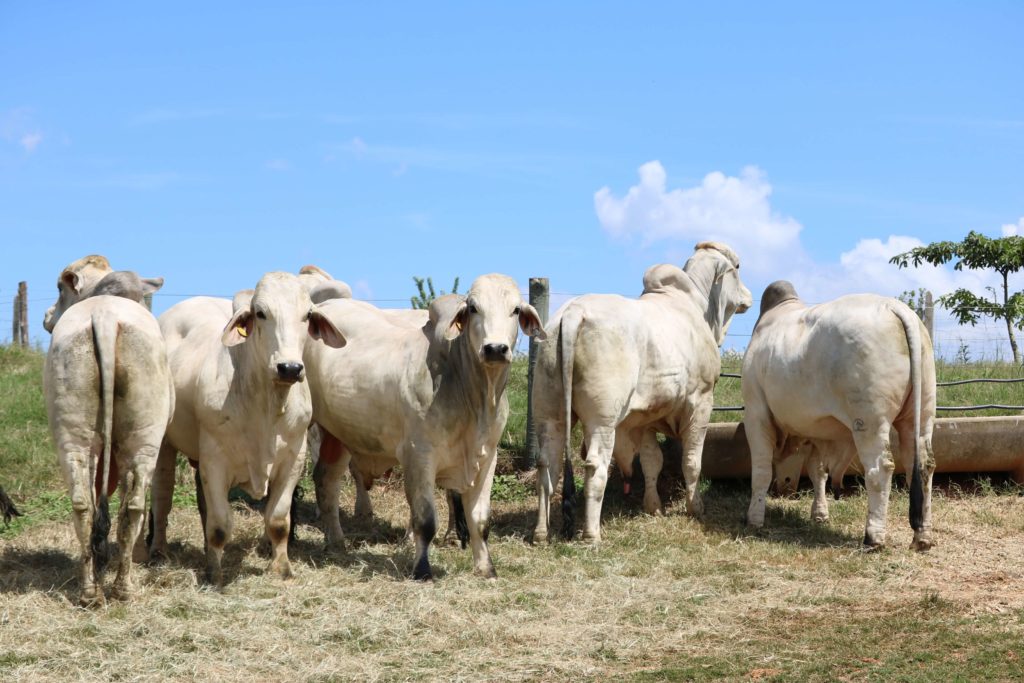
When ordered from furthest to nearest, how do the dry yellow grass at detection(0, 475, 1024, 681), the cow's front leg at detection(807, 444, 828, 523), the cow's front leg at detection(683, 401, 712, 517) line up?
the cow's front leg at detection(683, 401, 712, 517), the cow's front leg at detection(807, 444, 828, 523), the dry yellow grass at detection(0, 475, 1024, 681)

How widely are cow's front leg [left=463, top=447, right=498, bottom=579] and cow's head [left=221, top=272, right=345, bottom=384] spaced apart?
1416mm

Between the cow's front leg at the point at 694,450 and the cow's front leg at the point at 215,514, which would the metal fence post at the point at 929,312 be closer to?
the cow's front leg at the point at 694,450

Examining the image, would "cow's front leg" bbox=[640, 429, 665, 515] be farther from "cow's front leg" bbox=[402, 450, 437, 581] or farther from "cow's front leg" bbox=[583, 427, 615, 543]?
"cow's front leg" bbox=[402, 450, 437, 581]

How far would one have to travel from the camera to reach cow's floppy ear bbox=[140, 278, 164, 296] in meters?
8.83

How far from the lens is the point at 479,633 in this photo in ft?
22.8

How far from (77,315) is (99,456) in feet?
2.88

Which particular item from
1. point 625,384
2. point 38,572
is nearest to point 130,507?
point 38,572

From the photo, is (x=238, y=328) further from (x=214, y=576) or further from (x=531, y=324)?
(x=531, y=324)

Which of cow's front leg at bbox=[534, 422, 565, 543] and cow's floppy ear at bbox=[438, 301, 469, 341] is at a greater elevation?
cow's floppy ear at bbox=[438, 301, 469, 341]

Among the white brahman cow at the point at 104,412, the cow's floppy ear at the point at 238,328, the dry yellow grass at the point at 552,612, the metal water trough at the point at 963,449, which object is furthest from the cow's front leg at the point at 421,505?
the metal water trough at the point at 963,449

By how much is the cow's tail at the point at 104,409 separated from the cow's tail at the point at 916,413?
5702mm

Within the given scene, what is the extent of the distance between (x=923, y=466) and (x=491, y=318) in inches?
155

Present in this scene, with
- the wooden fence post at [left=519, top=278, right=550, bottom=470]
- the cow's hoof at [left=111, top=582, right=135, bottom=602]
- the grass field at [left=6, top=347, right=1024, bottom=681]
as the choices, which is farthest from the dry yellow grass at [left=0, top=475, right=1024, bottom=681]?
the wooden fence post at [left=519, top=278, right=550, bottom=470]

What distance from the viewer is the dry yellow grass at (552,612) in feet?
21.1
